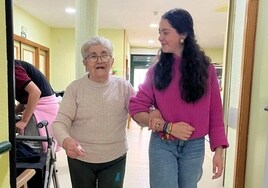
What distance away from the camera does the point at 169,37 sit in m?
1.26

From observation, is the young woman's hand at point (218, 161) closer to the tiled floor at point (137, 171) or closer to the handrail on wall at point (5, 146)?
the handrail on wall at point (5, 146)

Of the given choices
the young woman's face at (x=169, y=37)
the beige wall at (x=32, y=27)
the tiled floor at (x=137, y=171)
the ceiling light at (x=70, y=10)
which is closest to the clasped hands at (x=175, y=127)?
the young woman's face at (x=169, y=37)

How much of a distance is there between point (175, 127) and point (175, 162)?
18 cm

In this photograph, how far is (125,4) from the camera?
15.0ft

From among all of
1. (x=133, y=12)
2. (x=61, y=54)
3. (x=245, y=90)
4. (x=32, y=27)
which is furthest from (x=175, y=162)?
(x=61, y=54)

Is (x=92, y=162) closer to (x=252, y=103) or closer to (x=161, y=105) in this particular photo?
(x=161, y=105)

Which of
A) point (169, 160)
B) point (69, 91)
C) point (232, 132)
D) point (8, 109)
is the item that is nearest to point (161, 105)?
point (169, 160)

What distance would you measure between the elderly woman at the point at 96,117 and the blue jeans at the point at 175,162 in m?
0.29

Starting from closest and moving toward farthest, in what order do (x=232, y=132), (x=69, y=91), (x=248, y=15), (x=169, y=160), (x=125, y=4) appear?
(x=169, y=160)
(x=69, y=91)
(x=248, y=15)
(x=232, y=132)
(x=125, y=4)

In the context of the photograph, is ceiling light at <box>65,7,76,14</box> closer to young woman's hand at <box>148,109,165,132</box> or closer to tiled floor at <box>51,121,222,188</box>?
tiled floor at <box>51,121,222,188</box>

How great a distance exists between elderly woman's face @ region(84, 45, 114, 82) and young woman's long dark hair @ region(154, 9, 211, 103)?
12.7 inches

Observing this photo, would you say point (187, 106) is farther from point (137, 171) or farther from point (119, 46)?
point (119, 46)

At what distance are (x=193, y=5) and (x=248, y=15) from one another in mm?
2615

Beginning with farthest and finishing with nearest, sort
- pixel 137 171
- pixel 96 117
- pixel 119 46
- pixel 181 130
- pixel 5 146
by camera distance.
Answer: pixel 119 46, pixel 137 171, pixel 96 117, pixel 181 130, pixel 5 146
